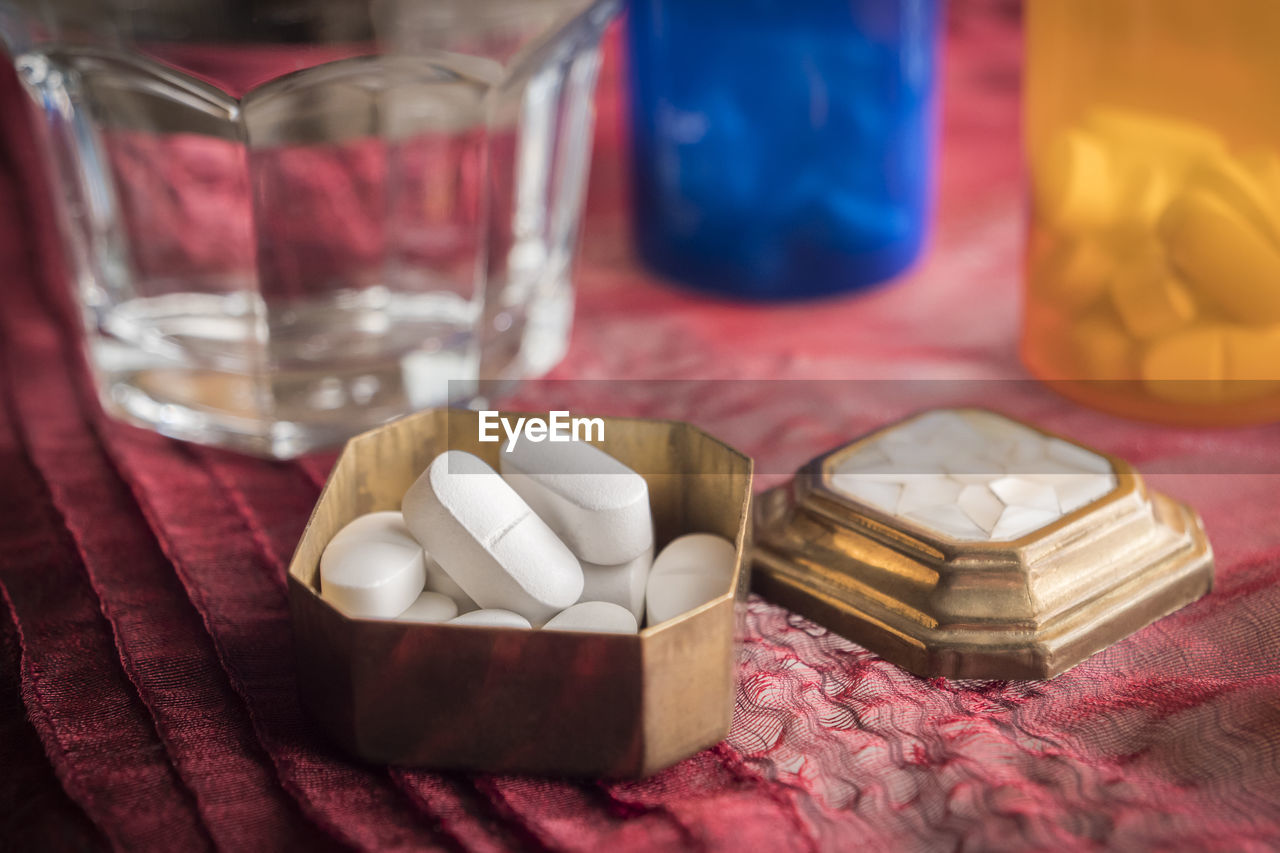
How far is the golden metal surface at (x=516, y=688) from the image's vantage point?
0.80 ft

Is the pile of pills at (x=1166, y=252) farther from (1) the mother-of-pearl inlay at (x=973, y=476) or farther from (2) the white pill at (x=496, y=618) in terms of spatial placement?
(2) the white pill at (x=496, y=618)

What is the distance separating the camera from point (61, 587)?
346mm

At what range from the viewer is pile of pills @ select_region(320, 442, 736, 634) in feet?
0.90

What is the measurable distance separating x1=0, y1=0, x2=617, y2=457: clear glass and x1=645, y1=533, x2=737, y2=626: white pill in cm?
16

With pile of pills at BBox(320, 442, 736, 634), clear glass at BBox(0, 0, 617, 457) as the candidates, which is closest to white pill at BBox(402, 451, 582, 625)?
pile of pills at BBox(320, 442, 736, 634)

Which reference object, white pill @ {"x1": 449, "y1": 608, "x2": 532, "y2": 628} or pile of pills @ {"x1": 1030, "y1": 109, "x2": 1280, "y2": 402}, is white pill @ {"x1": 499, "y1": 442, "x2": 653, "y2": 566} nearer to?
white pill @ {"x1": 449, "y1": 608, "x2": 532, "y2": 628}

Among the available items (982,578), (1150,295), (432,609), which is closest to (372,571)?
(432,609)

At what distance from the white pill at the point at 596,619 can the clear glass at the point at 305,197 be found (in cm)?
17

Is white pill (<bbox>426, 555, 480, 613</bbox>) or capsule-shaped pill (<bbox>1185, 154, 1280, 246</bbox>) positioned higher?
capsule-shaped pill (<bbox>1185, 154, 1280, 246</bbox>)

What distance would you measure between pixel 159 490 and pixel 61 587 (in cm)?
6

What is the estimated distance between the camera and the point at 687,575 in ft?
0.94

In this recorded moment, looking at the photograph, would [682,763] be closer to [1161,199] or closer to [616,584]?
[616,584]

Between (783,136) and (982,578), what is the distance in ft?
0.77

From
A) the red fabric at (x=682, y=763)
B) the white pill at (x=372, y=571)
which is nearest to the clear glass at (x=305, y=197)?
the red fabric at (x=682, y=763)
